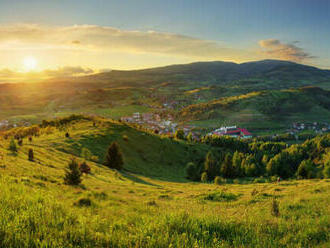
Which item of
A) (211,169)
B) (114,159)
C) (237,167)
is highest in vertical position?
(114,159)

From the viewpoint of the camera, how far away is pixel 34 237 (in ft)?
13.7

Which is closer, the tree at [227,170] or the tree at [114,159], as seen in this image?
the tree at [114,159]

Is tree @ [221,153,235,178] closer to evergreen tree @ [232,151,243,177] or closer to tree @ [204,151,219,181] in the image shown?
evergreen tree @ [232,151,243,177]

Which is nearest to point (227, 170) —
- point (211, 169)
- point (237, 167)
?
point (211, 169)

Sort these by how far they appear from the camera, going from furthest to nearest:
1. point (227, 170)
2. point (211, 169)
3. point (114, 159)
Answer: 1. point (227, 170)
2. point (211, 169)
3. point (114, 159)

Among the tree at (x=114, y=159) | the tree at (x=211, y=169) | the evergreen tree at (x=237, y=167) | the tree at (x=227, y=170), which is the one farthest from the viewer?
the evergreen tree at (x=237, y=167)

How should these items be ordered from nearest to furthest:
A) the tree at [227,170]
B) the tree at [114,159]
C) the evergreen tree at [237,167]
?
the tree at [114,159], the tree at [227,170], the evergreen tree at [237,167]

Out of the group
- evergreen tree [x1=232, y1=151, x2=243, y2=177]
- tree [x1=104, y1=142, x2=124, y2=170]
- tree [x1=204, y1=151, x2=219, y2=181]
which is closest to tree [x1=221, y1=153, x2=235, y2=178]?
evergreen tree [x1=232, y1=151, x2=243, y2=177]

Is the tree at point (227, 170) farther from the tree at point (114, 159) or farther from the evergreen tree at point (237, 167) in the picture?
the tree at point (114, 159)

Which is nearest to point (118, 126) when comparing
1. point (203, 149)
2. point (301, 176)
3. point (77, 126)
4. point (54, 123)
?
point (77, 126)

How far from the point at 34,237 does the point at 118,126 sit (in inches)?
4161

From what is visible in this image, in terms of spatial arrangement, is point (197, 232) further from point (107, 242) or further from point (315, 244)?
point (315, 244)

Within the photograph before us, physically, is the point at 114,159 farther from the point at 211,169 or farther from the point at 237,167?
the point at 237,167

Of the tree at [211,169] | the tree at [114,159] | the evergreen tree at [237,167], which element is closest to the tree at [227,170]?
the evergreen tree at [237,167]
